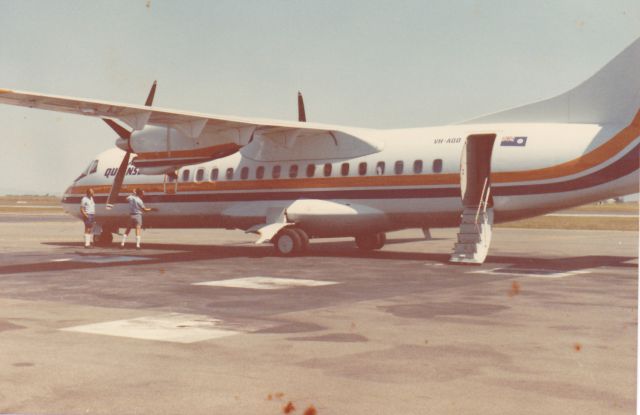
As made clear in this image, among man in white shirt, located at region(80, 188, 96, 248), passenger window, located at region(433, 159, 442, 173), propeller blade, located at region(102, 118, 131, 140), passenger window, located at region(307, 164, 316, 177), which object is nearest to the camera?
passenger window, located at region(433, 159, 442, 173)

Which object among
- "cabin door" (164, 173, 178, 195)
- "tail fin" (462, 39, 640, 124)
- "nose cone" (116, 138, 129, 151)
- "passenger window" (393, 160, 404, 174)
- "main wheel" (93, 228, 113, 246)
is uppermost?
"tail fin" (462, 39, 640, 124)

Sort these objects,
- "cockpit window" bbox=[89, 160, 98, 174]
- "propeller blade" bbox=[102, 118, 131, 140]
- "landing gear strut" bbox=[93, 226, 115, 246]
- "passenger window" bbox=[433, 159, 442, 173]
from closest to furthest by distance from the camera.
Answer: "passenger window" bbox=[433, 159, 442, 173] < "propeller blade" bbox=[102, 118, 131, 140] < "cockpit window" bbox=[89, 160, 98, 174] < "landing gear strut" bbox=[93, 226, 115, 246]

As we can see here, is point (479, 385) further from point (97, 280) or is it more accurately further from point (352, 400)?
point (97, 280)

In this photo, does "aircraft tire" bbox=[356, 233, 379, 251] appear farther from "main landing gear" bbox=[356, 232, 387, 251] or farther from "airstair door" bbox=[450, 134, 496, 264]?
"airstair door" bbox=[450, 134, 496, 264]

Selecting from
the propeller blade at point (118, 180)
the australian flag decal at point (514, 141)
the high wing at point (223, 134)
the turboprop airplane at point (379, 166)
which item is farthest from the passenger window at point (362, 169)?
the propeller blade at point (118, 180)

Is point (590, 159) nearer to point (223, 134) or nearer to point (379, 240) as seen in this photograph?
point (379, 240)

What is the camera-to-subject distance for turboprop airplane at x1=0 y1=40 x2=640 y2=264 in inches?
690

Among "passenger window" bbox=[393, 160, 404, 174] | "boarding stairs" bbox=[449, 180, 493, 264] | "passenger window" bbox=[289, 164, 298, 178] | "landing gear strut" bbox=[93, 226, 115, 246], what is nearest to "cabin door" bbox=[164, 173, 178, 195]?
"landing gear strut" bbox=[93, 226, 115, 246]

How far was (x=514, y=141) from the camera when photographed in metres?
18.3

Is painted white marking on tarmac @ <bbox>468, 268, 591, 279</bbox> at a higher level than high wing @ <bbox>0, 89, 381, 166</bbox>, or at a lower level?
lower

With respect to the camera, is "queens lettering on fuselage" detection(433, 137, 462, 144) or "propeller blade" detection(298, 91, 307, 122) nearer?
"queens lettering on fuselage" detection(433, 137, 462, 144)

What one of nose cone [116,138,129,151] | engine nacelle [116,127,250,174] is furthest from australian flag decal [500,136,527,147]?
nose cone [116,138,129,151]

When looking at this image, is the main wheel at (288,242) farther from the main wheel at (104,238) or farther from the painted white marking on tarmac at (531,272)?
the main wheel at (104,238)

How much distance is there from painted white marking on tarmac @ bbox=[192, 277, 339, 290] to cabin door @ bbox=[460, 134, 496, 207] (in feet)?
20.6
